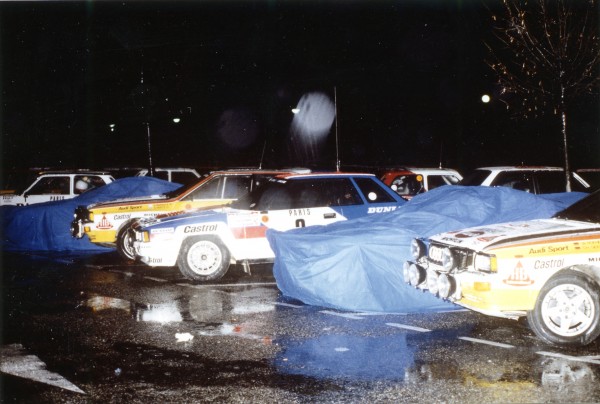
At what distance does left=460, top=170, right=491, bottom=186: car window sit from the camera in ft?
43.9

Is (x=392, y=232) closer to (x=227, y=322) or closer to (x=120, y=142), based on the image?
(x=227, y=322)

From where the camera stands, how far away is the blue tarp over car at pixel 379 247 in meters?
7.84

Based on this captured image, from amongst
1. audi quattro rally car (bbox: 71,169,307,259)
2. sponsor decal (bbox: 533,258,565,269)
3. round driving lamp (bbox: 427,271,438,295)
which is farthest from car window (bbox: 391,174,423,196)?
sponsor decal (bbox: 533,258,565,269)

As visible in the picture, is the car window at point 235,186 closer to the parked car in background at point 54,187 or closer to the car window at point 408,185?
the car window at point 408,185

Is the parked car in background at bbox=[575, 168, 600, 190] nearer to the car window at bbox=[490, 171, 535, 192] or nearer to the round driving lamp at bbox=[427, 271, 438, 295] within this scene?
the car window at bbox=[490, 171, 535, 192]

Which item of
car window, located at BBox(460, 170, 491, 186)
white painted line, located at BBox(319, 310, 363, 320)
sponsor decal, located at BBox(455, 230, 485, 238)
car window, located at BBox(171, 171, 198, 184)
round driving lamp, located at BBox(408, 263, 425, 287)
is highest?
car window, located at BBox(171, 171, 198, 184)

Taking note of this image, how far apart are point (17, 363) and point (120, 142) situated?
103 ft

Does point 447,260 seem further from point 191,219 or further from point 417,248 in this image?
point 191,219

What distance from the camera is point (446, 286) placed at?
6.58m

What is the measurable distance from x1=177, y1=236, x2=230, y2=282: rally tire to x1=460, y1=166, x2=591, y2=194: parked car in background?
232 inches

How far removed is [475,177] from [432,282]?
740 cm

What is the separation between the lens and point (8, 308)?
8453 millimetres

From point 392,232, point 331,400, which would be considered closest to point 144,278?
point 392,232

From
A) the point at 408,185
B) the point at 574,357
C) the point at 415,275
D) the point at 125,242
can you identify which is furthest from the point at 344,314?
the point at 408,185
